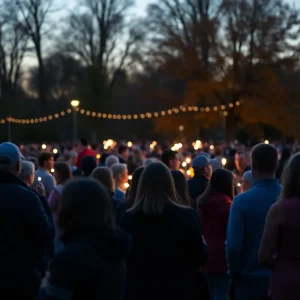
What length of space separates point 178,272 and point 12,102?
4341 cm

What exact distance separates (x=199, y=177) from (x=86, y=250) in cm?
567

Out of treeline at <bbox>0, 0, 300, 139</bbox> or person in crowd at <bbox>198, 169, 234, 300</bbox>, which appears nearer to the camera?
person in crowd at <bbox>198, 169, 234, 300</bbox>

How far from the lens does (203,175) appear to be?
9602 millimetres

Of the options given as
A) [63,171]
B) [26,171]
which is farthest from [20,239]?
[63,171]

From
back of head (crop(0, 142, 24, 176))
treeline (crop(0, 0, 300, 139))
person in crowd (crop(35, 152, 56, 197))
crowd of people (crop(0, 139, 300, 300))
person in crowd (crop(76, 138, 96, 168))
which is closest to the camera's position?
crowd of people (crop(0, 139, 300, 300))

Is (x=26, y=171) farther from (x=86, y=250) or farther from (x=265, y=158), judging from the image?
(x=86, y=250)

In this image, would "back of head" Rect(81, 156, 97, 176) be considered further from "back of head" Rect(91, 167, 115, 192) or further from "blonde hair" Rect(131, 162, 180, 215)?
"blonde hair" Rect(131, 162, 180, 215)

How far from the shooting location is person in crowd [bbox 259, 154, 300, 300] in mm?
5223

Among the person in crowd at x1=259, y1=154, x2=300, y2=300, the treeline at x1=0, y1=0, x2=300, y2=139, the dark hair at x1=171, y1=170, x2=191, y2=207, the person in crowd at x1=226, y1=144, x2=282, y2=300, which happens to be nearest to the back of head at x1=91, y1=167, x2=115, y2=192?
the dark hair at x1=171, y1=170, x2=191, y2=207

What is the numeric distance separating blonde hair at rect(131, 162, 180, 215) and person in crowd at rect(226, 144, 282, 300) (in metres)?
0.87

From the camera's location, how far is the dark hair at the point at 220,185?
788 centimetres

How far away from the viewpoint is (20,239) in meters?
5.55

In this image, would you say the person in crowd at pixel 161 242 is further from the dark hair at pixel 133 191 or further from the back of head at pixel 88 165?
the back of head at pixel 88 165

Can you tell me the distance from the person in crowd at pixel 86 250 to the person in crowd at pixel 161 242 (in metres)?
1.40
